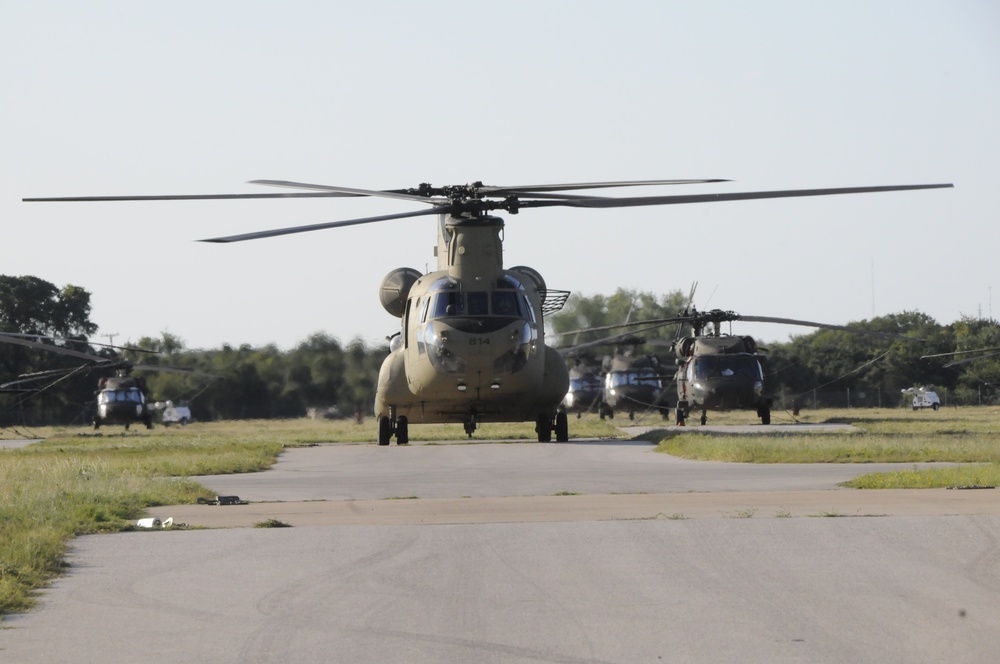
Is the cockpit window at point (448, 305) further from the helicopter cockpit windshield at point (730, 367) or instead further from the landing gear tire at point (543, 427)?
the helicopter cockpit windshield at point (730, 367)

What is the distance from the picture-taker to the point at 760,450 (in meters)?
21.8

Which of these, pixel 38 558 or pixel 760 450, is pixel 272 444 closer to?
pixel 760 450

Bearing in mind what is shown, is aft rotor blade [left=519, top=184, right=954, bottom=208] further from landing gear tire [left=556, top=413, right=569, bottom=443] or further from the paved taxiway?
landing gear tire [left=556, top=413, right=569, bottom=443]

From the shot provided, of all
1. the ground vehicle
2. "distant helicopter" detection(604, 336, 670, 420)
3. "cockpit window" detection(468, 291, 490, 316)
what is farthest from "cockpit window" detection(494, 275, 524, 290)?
the ground vehicle

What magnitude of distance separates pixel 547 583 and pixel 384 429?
20.8 metres

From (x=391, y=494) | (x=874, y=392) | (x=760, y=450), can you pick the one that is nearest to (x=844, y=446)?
(x=760, y=450)

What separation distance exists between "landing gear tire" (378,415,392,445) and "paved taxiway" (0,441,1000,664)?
46.7ft

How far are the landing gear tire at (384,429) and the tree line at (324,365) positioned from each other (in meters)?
25.5

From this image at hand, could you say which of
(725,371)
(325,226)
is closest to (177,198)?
(325,226)

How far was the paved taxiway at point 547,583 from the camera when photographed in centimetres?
685

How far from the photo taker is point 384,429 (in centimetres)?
2933

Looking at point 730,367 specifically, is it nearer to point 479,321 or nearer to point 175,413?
point 479,321

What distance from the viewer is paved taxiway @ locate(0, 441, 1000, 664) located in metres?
6.85

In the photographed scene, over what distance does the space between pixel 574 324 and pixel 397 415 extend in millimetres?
44779
